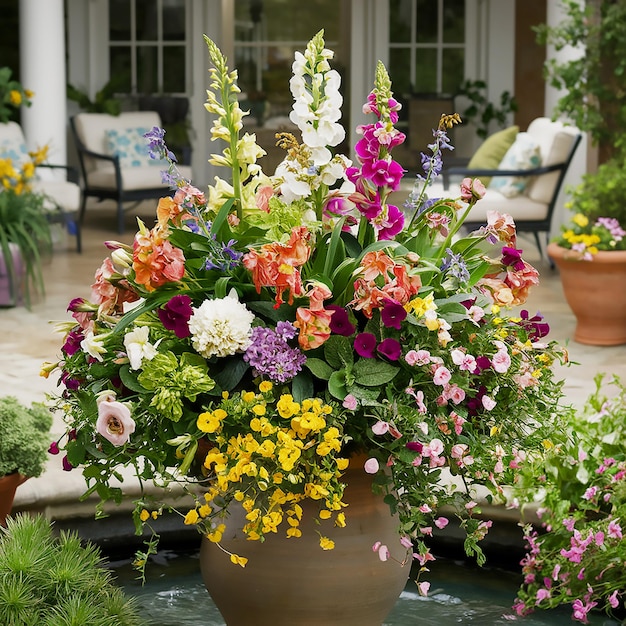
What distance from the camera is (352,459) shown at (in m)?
2.05

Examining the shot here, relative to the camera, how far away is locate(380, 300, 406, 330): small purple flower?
76.3 inches

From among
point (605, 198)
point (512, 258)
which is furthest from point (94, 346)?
point (605, 198)

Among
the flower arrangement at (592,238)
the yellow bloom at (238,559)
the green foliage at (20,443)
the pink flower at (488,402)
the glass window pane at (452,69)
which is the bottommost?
the green foliage at (20,443)

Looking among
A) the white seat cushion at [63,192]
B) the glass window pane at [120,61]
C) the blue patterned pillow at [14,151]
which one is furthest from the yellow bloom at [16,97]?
the glass window pane at [120,61]

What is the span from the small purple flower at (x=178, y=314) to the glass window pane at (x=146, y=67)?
1072 cm

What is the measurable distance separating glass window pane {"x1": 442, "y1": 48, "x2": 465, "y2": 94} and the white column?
169 inches

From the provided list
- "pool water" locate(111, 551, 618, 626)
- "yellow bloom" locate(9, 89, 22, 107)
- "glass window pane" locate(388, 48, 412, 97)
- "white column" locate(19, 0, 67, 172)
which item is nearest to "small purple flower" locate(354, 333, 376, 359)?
"pool water" locate(111, 551, 618, 626)

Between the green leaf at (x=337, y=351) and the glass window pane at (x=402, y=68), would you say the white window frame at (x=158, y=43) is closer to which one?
the glass window pane at (x=402, y=68)

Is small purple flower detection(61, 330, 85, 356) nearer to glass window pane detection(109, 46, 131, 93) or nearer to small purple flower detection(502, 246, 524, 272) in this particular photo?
small purple flower detection(502, 246, 524, 272)

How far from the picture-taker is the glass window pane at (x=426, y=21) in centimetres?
1216

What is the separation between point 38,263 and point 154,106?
5.48 m

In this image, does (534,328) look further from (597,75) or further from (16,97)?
(16,97)

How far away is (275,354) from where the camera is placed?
1.96 meters

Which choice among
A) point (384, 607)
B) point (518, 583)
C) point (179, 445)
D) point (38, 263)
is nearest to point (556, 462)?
point (518, 583)
